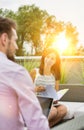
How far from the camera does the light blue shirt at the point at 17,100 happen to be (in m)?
1.28

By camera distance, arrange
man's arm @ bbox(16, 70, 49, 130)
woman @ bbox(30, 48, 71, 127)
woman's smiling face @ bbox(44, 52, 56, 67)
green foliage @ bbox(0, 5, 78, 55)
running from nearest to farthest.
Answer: man's arm @ bbox(16, 70, 49, 130), woman @ bbox(30, 48, 71, 127), woman's smiling face @ bbox(44, 52, 56, 67), green foliage @ bbox(0, 5, 78, 55)

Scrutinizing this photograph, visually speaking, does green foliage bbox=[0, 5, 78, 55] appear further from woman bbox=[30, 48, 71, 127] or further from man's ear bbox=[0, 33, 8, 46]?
man's ear bbox=[0, 33, 8, 46]

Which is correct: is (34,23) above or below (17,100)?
above

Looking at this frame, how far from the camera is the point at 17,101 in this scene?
1.33 meters

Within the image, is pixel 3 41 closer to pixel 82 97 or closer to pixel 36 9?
pixel 82 97

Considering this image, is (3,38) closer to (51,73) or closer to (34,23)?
(51,73)

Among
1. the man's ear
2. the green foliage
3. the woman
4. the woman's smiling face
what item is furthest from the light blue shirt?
the green foliage

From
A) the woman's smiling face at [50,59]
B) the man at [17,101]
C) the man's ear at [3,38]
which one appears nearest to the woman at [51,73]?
the woman's smiling face at [50,59]

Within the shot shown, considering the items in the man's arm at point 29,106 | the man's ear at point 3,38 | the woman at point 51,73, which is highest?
the man's ear at point 3,38

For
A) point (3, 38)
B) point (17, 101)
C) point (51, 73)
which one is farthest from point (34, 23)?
point (17, 101)

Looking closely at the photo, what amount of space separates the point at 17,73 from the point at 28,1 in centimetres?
1050

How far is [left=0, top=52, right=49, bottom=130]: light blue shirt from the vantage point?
50.6 inches

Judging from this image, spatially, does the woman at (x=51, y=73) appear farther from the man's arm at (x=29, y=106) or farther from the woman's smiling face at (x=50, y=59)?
the man's arm at (x=29, y=106)

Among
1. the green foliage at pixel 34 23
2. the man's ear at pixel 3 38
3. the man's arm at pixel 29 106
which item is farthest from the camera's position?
the green foliage at pixel 34 23
